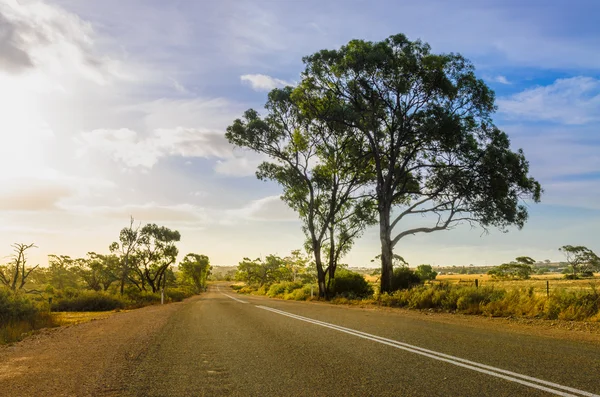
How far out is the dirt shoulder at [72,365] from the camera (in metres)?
5.32

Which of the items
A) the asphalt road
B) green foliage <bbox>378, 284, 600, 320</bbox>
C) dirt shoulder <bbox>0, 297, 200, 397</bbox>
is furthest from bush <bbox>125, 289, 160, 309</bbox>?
the asphalt road

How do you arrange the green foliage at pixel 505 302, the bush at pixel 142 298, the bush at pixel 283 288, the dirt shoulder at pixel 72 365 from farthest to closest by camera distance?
the bush at pixel 142 298
the bush at pixel 283 288
the green foliage at pixel 505 302
the dirt shoulder at pixel 72 365

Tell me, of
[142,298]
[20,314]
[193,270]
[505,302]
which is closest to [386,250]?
[505,302]

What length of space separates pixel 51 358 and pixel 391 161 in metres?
18.8

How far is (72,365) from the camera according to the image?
22.6 ft

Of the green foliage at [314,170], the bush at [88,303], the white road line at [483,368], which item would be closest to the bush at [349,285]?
the green foliage at [314,170]

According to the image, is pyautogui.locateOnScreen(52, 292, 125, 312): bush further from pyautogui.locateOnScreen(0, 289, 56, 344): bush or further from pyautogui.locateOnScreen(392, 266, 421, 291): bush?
pyautogui.locateOnScreen(392, 266, 421, 291): bush

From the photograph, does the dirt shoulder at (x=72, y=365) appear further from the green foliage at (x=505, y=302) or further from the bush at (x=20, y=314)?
the green foliage at (x=505, y=302)

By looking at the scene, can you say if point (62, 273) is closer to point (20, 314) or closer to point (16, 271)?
point (16, 271)

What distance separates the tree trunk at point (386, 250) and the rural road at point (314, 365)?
1231cm

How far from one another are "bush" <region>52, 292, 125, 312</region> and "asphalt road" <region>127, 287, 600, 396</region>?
29.6 m

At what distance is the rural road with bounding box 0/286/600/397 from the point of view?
490 centimetres

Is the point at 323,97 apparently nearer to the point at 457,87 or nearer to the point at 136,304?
the point at 457,87

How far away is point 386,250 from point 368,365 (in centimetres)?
1688
